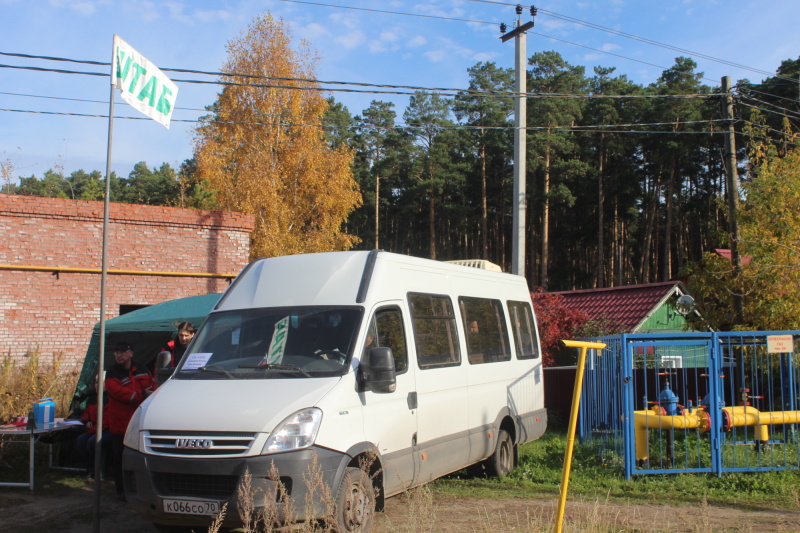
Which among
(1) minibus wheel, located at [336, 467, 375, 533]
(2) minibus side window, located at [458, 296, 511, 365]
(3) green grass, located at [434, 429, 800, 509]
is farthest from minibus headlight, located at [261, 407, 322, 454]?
(3) green grass, located at [434, 429, 800, 509]

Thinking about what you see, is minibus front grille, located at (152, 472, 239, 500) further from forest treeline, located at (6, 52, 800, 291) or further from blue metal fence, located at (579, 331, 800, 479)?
forest treeline, located at (6, 52, 800, 291)

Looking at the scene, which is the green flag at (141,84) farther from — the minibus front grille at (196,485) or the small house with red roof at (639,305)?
the small house with red roof at (639,305)

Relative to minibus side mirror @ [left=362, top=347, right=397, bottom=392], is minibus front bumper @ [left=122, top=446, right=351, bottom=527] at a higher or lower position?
lower

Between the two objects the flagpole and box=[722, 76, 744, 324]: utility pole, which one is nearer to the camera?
the flagpole

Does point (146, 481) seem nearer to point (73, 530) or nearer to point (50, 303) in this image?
point (73, 530)

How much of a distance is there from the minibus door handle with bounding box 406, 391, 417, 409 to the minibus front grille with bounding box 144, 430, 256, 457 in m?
1.80

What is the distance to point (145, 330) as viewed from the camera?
36.8 ft

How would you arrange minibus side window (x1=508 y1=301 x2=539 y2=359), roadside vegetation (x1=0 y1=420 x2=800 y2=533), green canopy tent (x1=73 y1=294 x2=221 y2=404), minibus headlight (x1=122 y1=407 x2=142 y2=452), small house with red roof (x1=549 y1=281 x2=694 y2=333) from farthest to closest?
small house with red roof (x1=549 y1=281 x2=694 y2=333), green canopy tent (x1=73 y1=294 x2=221 y2=404), minibus side window (x1=508 y1=301 x2=539 y2=359), roadside vegetation (x1=0 y1=420 x2=800 y2=533), minibus headlight (x1=122 y1=407 x2=142 y2=452)

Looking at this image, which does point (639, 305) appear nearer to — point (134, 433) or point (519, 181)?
point (519, 181)

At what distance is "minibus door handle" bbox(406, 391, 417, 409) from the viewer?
7059mm

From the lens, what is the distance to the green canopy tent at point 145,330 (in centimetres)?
1112

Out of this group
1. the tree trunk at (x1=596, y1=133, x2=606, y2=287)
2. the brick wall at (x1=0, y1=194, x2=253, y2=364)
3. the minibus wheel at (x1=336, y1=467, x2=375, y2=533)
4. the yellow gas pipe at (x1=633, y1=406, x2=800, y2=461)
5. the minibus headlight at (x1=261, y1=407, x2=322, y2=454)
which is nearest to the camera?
the minibus headlight at (x1=261, y1=407, x2=322, y2=454)

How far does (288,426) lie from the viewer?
19.0ft

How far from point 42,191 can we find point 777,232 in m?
54.5
